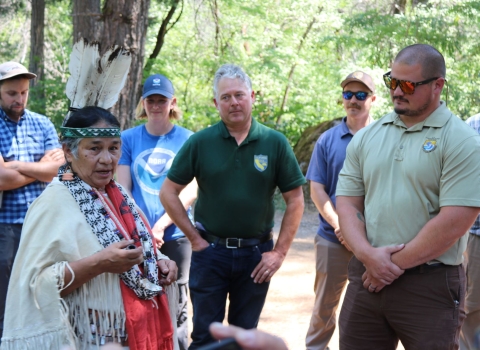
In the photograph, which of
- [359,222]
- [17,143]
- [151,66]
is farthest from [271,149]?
[151,66]

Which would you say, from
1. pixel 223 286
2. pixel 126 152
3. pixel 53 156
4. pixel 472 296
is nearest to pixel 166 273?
pixel 223 286

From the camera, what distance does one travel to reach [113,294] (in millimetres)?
3021

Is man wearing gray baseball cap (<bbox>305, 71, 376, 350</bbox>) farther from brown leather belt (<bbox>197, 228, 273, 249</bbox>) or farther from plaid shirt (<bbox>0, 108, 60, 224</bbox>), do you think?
plaid shirt (<bbox>0, 108, 60, 224</bbox>)

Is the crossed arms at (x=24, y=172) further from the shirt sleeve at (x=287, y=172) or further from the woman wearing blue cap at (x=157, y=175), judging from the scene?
the shirt sleeve at (x=287, y=172)

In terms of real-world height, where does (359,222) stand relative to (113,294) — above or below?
above

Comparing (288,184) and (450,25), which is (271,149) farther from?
(450,25)

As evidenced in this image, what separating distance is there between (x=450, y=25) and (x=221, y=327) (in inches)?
382

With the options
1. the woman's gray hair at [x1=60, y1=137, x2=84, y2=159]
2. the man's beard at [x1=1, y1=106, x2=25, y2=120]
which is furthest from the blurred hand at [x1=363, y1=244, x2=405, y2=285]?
the man's beard at [x1=1, y1=106, x2=25, y2=120]

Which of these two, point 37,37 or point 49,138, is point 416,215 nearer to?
point 49,138

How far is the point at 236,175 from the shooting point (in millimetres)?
4211

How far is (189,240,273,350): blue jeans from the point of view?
427cm

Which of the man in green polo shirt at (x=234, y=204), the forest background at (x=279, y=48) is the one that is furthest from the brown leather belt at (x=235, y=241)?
the forest background at (x=279, y=48)

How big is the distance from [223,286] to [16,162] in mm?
1907

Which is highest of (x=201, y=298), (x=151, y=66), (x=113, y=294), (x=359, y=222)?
(x=151, y=66)
